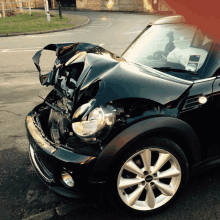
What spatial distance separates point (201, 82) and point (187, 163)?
709mm

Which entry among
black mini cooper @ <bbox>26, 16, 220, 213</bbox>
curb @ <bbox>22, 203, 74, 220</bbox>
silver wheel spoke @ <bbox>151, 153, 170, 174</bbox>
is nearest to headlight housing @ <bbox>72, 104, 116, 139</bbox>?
black mini cooper @ <bbox>26, 16, 220, 213</bbox>

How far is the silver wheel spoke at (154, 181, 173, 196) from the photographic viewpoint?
221 centimetres

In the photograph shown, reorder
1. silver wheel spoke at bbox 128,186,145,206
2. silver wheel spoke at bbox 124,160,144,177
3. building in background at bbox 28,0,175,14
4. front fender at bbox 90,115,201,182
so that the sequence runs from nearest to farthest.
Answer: front fender at bbox 90,115,201,182 → silver wheel spoke at bbox 124,160,144,177 → silver wheel spoke at bbox 128,186,145,206 → building in background at bbox 28,0,175,14

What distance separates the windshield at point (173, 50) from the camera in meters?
2.58

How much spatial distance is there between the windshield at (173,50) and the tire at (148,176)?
2.57 ft

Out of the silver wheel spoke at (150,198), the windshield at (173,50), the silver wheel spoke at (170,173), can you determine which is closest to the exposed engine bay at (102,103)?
the windshield at (173,50)

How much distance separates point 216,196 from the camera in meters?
2.50

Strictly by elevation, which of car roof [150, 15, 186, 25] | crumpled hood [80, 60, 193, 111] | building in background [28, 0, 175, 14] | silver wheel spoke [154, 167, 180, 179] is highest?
car roof [150, 15, 186, 25]

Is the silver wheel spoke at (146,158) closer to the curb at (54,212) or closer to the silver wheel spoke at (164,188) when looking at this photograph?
the silver wheel spoke at (164,188)

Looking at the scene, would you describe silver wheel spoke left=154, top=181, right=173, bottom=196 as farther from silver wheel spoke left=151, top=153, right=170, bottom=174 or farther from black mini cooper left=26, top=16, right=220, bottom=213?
silver wheel spoke left=151, top=153, right=170, bottom=174

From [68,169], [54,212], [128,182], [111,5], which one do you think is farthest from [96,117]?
[111,5]

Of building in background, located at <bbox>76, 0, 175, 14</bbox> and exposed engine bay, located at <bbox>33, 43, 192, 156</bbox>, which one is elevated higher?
exposed engine bay, located at <bbox>33, 43, 192, 156</bbox>

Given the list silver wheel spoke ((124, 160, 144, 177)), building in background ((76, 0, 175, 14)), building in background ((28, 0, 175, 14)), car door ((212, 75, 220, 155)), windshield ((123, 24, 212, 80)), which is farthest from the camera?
building in background ((76, 0, 175, 14))

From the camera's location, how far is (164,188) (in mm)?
2219
